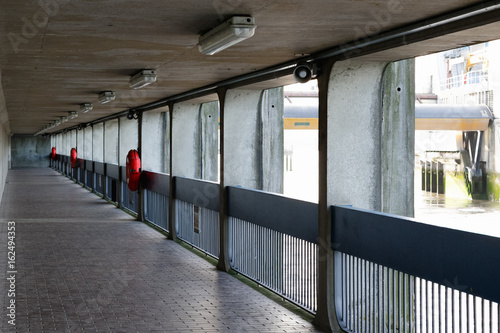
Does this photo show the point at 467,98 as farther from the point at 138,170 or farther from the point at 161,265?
the point at 138,170

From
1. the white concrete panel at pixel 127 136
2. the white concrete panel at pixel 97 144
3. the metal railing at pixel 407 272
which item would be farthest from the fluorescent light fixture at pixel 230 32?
the white concrete panel at pixel 97 144

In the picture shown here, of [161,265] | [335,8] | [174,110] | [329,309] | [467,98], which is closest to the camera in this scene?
[335,8]

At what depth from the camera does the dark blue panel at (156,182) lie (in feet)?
39.8

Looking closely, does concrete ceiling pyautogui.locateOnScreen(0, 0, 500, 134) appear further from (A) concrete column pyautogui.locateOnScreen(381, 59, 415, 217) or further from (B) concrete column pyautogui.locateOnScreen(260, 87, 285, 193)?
(B) concrete column pyautogui.locateOnScreen(260, 87, 285, 193)

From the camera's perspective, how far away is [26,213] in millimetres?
15188

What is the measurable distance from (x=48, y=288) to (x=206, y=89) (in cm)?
383

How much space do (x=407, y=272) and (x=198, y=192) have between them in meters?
5.67

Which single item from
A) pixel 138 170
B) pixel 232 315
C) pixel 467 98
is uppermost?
pixel 467 98

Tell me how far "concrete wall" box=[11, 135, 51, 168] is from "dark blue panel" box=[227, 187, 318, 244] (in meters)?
41.4

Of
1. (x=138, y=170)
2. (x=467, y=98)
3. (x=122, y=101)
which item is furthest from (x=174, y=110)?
(x=467, y=98)

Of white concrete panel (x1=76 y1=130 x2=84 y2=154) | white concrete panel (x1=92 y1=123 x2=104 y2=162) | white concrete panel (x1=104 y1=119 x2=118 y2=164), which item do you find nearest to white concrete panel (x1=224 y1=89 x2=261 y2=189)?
white concrete panel (x1=104 y1=119 x2=118 y2=164)

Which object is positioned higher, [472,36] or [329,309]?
[472,36]

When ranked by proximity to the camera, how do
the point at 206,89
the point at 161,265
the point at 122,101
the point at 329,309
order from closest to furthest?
the point at 329,309, the point at 161,265, the point at 206,89, the point at 122,101

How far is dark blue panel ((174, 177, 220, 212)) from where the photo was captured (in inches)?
363
